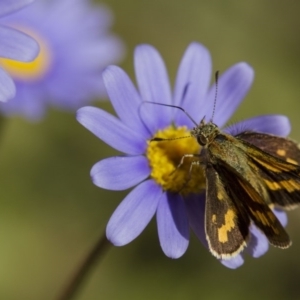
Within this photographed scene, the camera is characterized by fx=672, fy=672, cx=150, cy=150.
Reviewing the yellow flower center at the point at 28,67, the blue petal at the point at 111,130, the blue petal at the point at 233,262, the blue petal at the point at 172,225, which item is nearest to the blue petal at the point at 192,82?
the blue petal at the point at 111,130

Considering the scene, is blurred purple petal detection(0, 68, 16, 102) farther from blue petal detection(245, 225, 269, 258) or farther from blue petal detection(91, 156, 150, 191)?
blue petal detection(245, 225, 269, 258)

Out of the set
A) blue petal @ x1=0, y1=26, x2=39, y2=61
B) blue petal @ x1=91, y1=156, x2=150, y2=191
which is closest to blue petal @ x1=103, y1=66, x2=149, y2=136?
blue petal @ x1=91, y1=156, x2=150, y2=191

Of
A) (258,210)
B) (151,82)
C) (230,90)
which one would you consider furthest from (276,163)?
(151,82)

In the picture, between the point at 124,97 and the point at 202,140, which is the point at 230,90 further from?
the point at 124,97

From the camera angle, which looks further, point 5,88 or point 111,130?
point 111,130

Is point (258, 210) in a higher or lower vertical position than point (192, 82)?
lower
